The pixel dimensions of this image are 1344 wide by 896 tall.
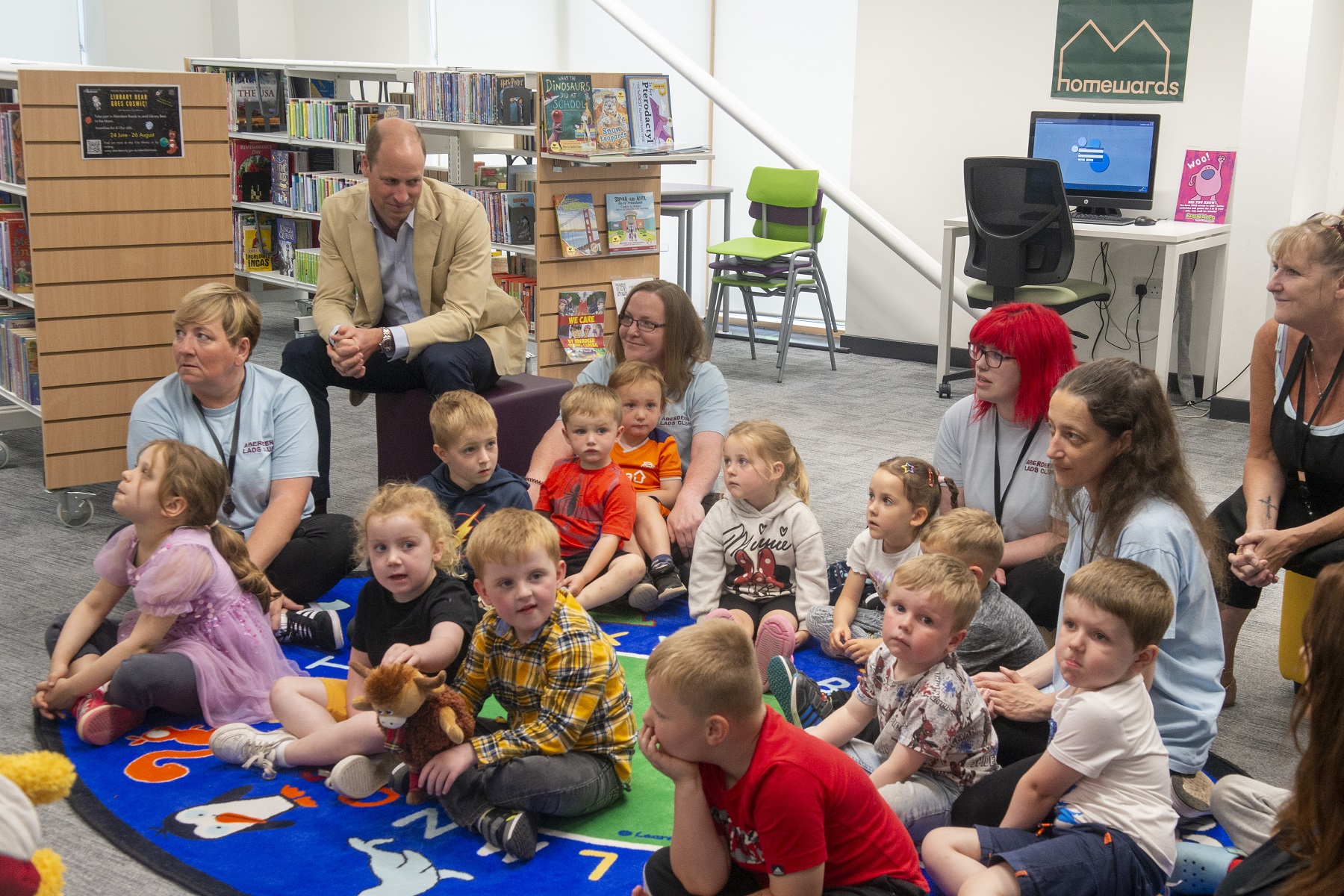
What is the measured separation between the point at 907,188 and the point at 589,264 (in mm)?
2798

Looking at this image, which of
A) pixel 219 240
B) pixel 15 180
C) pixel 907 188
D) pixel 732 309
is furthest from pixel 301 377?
pixel 732 309

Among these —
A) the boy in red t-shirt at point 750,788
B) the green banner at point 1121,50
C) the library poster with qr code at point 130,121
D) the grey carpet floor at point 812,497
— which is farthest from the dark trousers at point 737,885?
the green banner at point 1121,50

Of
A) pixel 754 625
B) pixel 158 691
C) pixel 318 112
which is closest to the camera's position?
pixel 158 691

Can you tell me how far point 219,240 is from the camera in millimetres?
4176

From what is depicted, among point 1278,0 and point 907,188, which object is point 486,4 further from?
point 1278,0

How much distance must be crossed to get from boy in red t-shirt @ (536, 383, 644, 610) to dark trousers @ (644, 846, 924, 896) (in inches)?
54.7

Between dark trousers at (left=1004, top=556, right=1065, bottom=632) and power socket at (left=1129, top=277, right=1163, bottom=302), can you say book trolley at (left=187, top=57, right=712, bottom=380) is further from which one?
power socket at (left=1129, top=277, right=1163, bottom=302)

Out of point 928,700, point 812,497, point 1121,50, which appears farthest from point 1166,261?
point 928,700

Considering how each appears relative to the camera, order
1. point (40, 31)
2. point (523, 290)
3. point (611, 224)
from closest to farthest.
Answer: point (611, 224), point (523, 290), point (40, 31)

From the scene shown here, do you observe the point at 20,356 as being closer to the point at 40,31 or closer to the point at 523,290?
the point at 523,290

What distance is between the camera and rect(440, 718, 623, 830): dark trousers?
228 centimetres

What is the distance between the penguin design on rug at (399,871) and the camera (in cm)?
215

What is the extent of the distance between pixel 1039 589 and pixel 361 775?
1.65 m

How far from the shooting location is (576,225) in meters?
5.09
